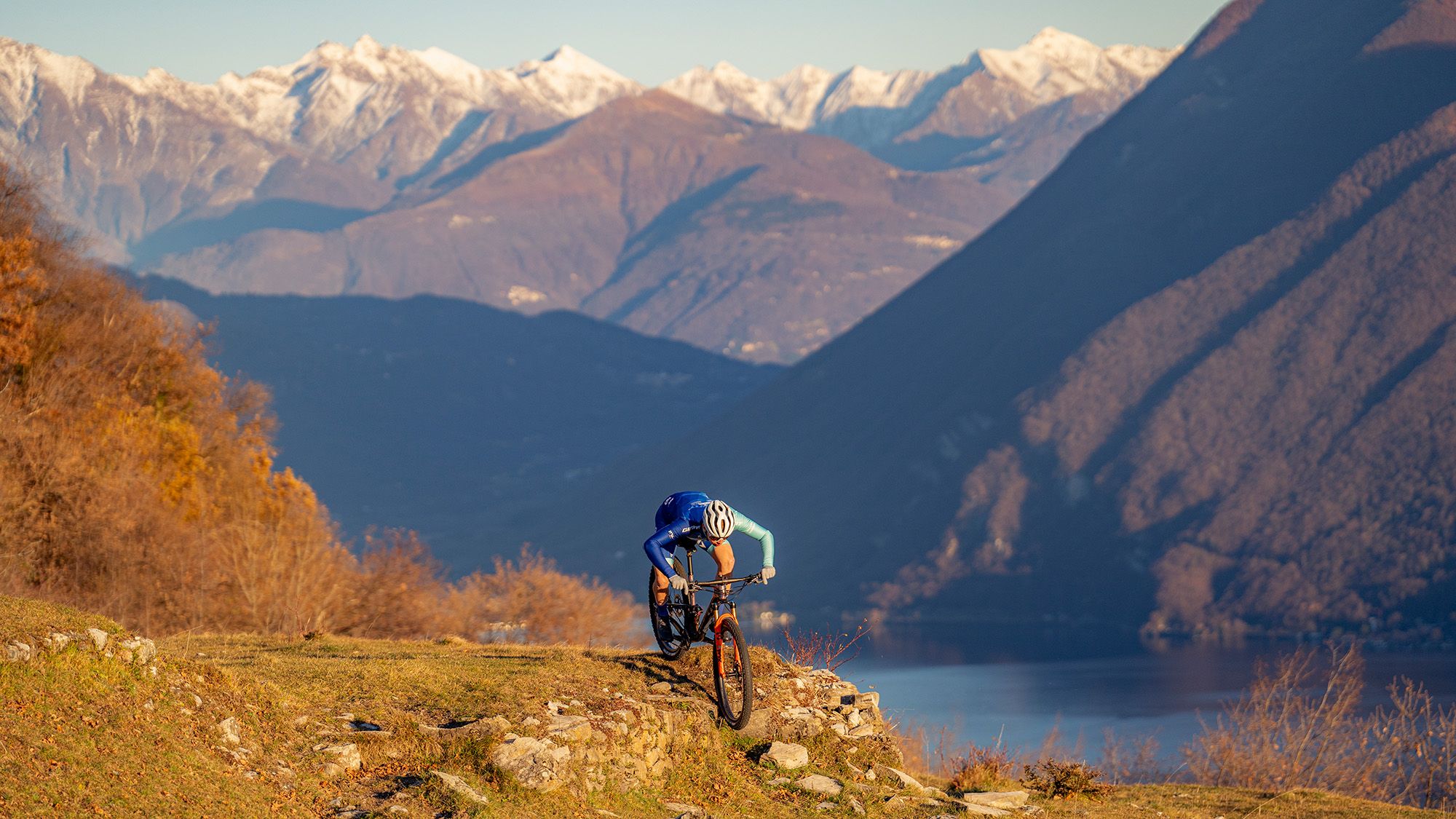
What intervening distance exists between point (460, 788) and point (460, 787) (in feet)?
0.05

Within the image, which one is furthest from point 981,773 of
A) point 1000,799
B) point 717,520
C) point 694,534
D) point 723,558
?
point 717,520

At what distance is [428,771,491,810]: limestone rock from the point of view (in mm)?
14227

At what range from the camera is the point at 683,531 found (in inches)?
693

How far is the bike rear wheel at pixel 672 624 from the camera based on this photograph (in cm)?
1797

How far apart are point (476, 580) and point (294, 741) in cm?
4576

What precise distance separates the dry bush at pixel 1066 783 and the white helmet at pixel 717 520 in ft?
21.3

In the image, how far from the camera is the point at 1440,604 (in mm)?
186875

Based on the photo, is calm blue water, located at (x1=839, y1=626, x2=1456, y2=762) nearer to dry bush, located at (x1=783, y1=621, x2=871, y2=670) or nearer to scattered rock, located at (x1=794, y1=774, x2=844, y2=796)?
dry bush, located at (x1=783, y1=621, x2=871, y2=670)

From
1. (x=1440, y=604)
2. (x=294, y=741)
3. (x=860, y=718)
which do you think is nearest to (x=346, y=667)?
(x=294, y=741)

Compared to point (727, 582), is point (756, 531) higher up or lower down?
higher up

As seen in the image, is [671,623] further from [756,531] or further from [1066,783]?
[1066,783]

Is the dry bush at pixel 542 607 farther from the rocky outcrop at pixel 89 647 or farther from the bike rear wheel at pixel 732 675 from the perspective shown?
the rocky outcrop at pixel 89 647

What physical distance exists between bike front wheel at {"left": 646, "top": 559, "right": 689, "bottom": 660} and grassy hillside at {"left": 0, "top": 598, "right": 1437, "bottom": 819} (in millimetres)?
265

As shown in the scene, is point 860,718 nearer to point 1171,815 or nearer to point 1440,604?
point 1171,815
